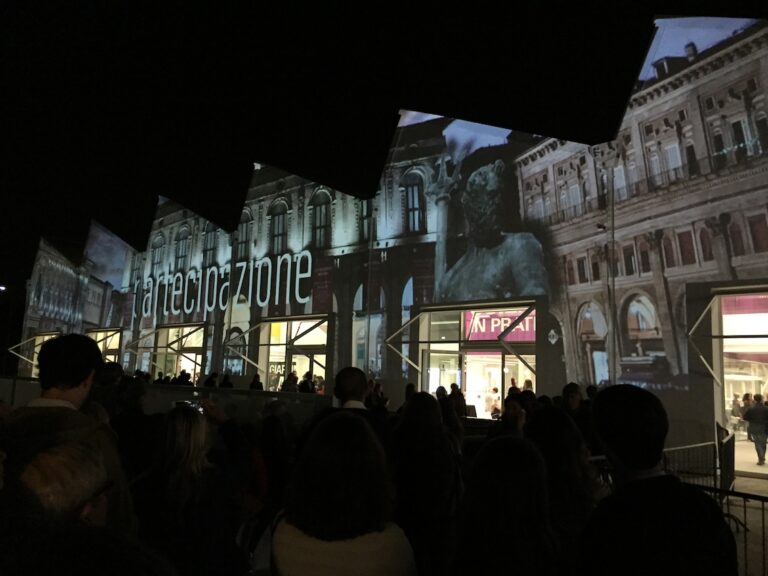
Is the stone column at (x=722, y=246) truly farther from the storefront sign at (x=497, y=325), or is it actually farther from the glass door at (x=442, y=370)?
the glass door at (x=442, y=370)

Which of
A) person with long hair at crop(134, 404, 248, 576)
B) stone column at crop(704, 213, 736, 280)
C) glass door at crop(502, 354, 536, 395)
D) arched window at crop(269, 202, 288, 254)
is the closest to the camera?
person with long hair at crop(134, 404, 248, 576)

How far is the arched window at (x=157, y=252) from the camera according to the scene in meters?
26.3

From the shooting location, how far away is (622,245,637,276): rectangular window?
11617 millimetres

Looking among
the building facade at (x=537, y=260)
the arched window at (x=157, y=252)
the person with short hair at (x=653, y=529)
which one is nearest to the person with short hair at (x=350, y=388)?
the person with short hair at (x=653, y=529)

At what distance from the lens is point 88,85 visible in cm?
1538

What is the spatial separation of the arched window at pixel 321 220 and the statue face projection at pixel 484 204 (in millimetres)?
5490

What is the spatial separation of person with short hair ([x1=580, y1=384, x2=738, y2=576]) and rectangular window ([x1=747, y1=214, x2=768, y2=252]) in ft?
32.9

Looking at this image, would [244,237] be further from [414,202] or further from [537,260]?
[537,260]

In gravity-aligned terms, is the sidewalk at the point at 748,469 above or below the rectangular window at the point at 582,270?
below

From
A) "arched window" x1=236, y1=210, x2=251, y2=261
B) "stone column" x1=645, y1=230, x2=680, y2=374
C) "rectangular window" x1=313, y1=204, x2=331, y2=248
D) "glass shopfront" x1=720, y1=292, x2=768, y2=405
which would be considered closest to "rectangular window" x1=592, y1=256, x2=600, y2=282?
"stone column" x1=645, y1=230, x2=680, y2=374

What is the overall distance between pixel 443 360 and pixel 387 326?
7.13ft

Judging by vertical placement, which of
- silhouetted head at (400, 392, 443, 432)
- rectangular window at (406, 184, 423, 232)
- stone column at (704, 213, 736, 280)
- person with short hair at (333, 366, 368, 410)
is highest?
rectangular window at (406, 184, 423, 232)

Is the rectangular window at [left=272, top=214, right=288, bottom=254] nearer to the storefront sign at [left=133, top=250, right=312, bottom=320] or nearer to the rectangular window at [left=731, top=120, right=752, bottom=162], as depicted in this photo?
the storefront sign at [left=133, top=250, right=312, bottom=320]

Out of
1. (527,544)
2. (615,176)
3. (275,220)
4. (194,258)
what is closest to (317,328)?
(275,220)
